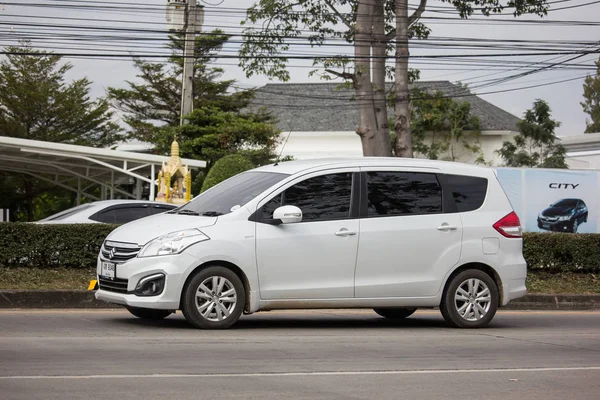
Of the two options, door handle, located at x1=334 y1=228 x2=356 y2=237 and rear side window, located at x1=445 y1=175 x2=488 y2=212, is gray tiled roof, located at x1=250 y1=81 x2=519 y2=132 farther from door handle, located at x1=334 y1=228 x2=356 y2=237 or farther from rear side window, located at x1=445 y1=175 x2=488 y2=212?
door handle, located at x1=334 y1=228 x2=356 y2=237

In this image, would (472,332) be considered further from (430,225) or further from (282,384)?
(282,384)

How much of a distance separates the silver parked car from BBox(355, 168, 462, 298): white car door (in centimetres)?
657

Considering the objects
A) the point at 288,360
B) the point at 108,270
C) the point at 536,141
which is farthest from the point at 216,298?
the point at 536,141

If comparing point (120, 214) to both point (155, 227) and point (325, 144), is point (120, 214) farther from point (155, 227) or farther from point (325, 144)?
point (325, 144)

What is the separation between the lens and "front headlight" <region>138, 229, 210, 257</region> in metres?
10.2

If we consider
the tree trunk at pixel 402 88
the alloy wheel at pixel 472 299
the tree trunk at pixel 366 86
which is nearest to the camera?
the alloy wheel at pixel 472 299

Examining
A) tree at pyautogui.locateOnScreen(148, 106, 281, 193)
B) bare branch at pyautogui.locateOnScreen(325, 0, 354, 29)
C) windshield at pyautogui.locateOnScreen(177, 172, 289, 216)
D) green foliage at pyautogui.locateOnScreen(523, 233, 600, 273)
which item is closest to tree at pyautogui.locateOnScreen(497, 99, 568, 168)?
tree at pyautogui.locateOnScreen(148, 106, 281, 193)

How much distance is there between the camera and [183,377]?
7.55m

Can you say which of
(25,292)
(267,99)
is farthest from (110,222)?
(267,99)

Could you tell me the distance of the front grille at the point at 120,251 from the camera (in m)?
10.3

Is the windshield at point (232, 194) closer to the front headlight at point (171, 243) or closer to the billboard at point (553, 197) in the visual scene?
the front headlight at point (171, 243)

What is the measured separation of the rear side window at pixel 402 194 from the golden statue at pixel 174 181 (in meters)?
14.0

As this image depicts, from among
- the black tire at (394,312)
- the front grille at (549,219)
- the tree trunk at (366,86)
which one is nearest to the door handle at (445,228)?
the black tire at (394,312)

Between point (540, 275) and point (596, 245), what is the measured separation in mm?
1169
